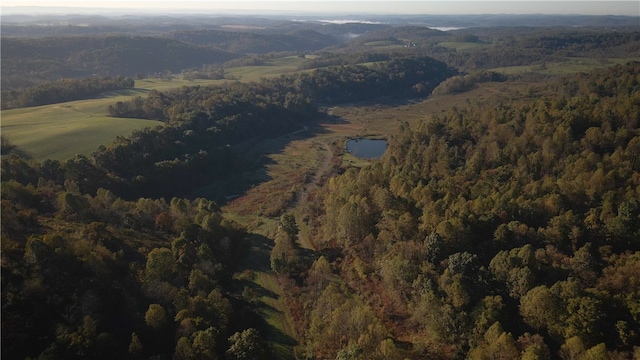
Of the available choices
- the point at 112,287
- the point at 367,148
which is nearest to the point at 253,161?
the point at 367,148

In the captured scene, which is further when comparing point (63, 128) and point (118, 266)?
point (63, 128)

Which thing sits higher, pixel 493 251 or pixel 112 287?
pixel 493 251

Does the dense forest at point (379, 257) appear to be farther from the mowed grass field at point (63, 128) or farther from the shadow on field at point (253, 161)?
the shadow on field at point (253, 161)

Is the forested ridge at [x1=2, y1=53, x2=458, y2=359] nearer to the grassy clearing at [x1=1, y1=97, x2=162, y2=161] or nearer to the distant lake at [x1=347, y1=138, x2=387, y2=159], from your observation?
the grassy clearing at [x1=1, y1=97, x2=162, y2=161]

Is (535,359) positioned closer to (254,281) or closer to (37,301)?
(254,281)

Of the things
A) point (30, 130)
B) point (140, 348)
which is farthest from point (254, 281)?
point (30, 130)

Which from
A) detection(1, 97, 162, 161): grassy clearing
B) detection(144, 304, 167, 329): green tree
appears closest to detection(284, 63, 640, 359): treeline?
detection(144, 304, 167, 329): green tree

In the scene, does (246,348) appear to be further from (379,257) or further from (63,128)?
(63,128)

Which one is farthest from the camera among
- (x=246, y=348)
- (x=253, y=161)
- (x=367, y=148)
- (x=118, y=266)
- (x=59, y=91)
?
(x=59, y=91)
